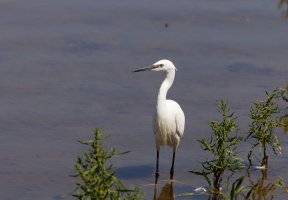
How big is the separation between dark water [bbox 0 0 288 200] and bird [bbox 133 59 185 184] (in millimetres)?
228

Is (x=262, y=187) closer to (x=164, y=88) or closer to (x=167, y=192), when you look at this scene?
(x=167, y=192)

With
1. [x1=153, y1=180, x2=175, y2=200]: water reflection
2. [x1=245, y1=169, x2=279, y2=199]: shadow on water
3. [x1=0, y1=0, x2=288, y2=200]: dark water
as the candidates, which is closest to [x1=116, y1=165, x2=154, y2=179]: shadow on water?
[x1=0, y1=0, x2=288, y2=200]: dark water

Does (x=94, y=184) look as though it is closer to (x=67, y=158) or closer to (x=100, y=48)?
(x=67, y=158)

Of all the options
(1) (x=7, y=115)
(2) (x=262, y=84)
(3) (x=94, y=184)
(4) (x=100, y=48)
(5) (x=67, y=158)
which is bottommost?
(3) (x=94, y=184)

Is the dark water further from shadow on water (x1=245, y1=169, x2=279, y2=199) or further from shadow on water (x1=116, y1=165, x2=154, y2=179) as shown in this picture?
shadow on water (x1=245, y1=169, x2=279, y2=199)

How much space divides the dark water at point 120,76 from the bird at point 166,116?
0.23 meters

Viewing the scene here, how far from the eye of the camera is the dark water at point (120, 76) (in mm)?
9320

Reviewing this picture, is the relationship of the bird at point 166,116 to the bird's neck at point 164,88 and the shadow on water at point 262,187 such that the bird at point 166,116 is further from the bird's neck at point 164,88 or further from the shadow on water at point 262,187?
the shadow on water at point 262,187

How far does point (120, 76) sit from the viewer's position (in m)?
11.8

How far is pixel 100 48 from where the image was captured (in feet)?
41.8

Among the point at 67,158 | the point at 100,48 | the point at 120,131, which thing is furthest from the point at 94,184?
the point at 100,48

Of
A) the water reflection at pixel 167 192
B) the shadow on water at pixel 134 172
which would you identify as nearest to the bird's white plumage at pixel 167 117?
the shadow on water at pixel 134 172

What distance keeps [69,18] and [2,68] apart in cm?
227

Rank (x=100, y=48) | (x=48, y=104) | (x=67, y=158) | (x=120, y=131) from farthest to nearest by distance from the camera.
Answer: (x=100, y=48) < (x=48, y=104) < (x=120, y=131) < (x=67, y=158)
